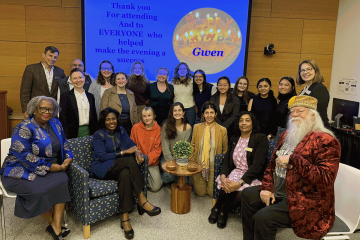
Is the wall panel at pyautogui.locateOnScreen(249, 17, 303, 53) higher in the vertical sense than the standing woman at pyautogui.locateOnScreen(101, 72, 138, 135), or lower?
higher

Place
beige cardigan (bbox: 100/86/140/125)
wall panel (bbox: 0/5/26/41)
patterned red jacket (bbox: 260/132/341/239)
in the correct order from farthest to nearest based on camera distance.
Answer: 1. wall panel (bbox: 0/5/26/41)
2. beige cardigan (bbox: 100/86/140/125)
3. patterned red jacket (bbox: 260/132/341/239)

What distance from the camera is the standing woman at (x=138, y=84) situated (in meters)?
4.22

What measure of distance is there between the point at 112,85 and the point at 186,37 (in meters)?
1.90

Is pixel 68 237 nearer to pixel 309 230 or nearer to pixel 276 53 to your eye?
pixel 309 230

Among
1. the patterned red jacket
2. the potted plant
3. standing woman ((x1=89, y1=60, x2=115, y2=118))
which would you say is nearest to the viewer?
the patterned red jacket

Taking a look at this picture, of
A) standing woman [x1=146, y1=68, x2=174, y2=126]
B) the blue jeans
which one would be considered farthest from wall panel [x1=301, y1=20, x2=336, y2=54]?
standing woman [x1=146, y1=68, x2=174, y2=126]

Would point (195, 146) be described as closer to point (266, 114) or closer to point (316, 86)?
point (266, 114)

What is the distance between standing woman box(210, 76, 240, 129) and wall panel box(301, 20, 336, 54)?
2.63m

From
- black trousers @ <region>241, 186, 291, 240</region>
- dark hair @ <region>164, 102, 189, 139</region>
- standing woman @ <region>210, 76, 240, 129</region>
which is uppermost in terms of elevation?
standing woman @ <region>210, 76, 240, 129</region>

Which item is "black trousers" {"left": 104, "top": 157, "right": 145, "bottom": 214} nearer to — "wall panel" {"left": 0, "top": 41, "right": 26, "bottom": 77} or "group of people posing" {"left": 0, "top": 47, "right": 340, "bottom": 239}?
"group of people posing" {"left": 0, "top": 47, "right": 340, "bottom": 239}

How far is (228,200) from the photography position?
3.02m

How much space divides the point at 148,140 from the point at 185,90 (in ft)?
3.52

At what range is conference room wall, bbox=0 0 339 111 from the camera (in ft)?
16.5

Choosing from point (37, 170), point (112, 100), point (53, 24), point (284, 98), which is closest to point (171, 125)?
point (112, 100)
